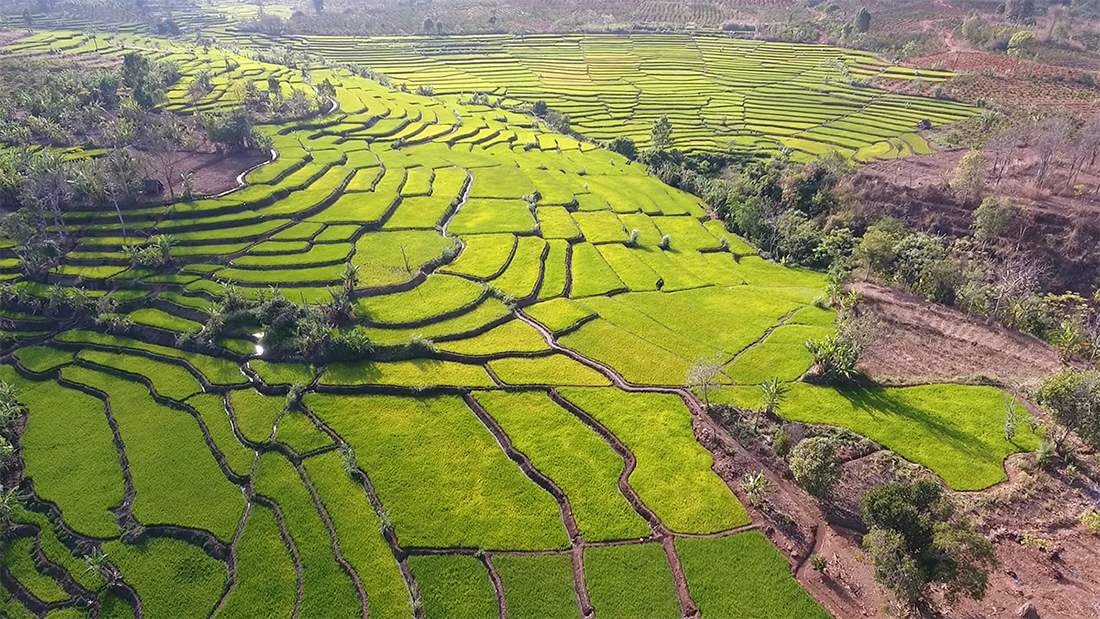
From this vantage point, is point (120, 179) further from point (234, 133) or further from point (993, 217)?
point (993, 217)

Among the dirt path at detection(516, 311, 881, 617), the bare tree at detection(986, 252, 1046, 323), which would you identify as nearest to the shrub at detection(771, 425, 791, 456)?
the dirt path at detection(516, 311, 881, 617)

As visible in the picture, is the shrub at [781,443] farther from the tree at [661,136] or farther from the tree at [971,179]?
the tree at [661,136]

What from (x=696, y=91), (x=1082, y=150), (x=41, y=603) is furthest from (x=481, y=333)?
(x=696, y=91)

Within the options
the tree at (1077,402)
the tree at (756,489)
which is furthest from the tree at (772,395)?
the tree at (1077,402)

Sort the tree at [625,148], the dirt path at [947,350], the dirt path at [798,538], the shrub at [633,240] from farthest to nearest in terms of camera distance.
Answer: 1. the tree at [625,148]
2. the shrub at [633,240]
3. the dirt path at [947,350]
4. the dirt path at [798,538]

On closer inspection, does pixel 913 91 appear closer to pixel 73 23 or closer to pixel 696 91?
pixel 696 91

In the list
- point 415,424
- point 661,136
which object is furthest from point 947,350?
point 661,136

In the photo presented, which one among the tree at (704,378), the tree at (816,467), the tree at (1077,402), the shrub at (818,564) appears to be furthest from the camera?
the tree at (704,378)
